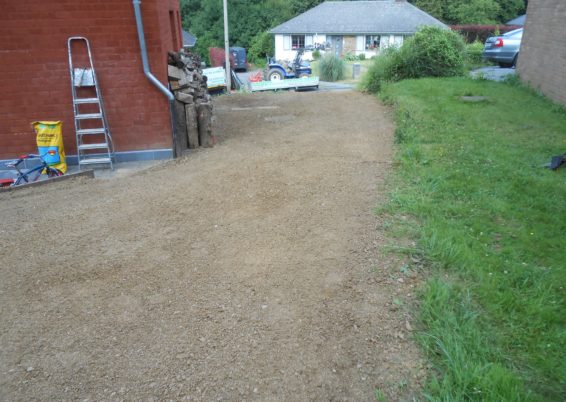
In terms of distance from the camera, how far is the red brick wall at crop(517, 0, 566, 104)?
1099 cm

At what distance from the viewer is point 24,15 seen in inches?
277

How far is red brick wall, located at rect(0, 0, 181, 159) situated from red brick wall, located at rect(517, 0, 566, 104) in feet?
31.3

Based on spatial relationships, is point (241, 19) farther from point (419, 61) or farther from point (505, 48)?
point (419, 61)

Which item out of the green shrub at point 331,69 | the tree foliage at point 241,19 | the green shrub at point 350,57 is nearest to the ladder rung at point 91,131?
the green shrub at point 331,69

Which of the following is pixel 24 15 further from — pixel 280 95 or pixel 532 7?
pixel 532 7

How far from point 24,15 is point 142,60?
1912mm

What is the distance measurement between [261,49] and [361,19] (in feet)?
47.0

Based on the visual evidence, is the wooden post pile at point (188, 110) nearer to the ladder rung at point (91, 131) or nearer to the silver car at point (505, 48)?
the ladder rung at point (91, 131)

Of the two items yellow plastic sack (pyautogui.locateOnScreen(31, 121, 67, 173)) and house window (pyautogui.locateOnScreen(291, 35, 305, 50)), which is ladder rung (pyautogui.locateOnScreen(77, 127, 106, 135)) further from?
house window (pyautogui.locateOnScreen(291, 35, 305, 50))

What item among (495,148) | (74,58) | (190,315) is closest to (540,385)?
(190,315)

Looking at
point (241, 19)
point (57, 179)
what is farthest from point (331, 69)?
point (241, 19)

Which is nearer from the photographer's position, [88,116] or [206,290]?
[206,290]

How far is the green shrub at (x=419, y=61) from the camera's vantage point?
50.0 feet

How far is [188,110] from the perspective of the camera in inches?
325
